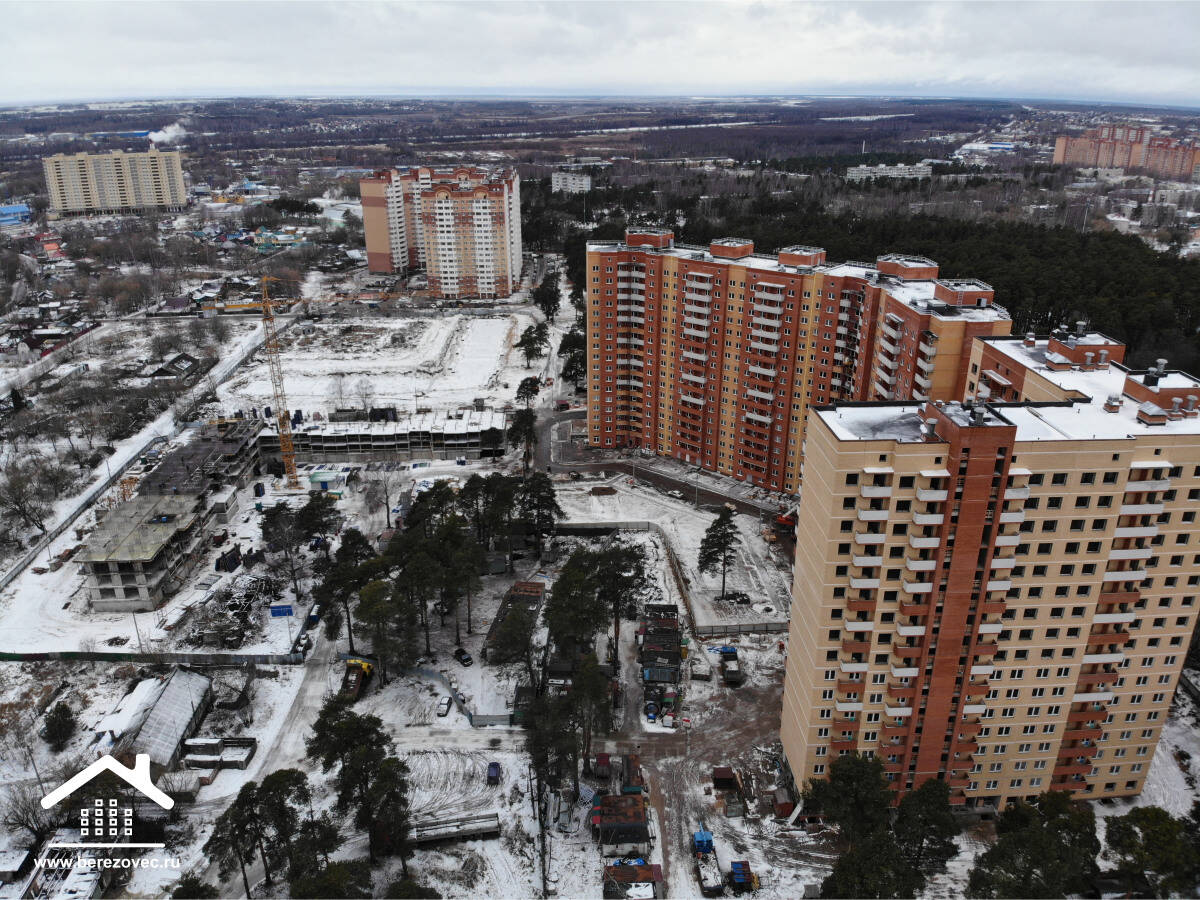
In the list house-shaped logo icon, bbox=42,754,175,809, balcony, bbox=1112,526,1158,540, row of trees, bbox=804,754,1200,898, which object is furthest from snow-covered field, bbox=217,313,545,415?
balcony, bbox=1112,526,1158,540

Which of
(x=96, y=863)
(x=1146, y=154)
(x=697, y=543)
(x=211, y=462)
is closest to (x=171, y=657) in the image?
(x=96, y=863)

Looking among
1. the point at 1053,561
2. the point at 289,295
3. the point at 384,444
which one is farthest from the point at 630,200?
the point at 1053,561

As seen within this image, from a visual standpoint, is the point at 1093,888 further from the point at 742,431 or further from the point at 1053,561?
the point at 742,431

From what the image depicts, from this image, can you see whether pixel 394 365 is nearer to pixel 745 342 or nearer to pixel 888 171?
pixel 745 342

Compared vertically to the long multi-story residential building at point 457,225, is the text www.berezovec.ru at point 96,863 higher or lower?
lower

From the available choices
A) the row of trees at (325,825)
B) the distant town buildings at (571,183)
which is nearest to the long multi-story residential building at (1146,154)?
the distant town buildings at (571,183)

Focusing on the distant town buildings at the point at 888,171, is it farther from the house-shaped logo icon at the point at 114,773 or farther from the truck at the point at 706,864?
the house-shaped logo icon at the point at 114,773

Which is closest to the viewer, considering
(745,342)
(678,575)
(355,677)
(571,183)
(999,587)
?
(999,587)
